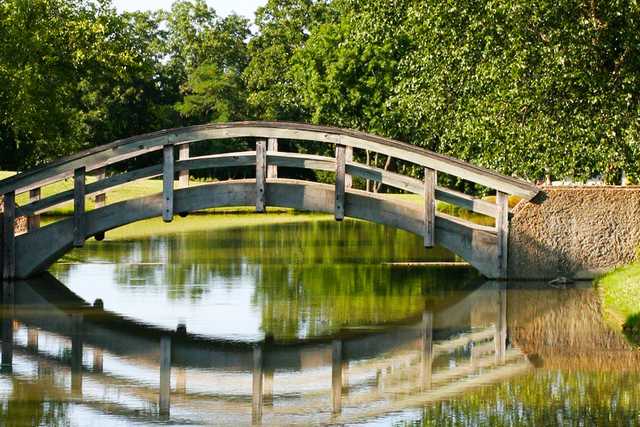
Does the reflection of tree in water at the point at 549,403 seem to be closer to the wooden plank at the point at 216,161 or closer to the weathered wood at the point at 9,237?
the wooden plank at the point at 216,161

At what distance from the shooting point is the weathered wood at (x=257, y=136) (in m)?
23.4

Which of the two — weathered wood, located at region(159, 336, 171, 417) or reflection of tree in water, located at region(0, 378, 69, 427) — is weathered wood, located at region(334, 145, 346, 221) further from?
reflection of tree in water, located at region(0, 378, 69, 427)

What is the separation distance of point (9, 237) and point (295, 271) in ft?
18.7

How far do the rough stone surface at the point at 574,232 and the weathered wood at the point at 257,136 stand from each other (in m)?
0.74

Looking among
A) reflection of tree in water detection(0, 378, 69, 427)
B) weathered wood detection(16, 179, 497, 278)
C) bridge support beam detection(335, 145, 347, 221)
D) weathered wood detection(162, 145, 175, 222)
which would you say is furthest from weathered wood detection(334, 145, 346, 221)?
reflection of tree in water detection(0, 378, 69, 427)

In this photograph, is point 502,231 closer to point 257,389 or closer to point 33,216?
point 33,216

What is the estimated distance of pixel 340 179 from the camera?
78.1 feet

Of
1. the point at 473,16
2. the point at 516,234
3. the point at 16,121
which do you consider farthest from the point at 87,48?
the point at 516,234

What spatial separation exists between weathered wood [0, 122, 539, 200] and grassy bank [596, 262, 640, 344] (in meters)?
2.61

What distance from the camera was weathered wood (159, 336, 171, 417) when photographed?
12.1 metres

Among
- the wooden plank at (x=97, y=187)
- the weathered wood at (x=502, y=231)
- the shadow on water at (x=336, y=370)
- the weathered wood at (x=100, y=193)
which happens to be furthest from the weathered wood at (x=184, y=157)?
the weathered wood at (x=502, y=231)

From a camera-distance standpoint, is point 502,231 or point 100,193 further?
point 100,193

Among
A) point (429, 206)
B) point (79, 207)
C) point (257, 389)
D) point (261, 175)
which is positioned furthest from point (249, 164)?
point (257, 389)

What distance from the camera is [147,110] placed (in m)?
86.2
